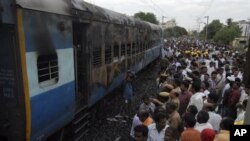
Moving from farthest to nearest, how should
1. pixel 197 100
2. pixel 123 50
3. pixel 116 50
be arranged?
pixel 123 50 → pixel 116 50 → pixel 197 100

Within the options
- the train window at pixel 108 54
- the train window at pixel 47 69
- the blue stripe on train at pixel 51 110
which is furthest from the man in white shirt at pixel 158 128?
the train window at pixel 108 54

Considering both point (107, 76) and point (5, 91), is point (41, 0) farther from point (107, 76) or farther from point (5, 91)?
point (107, 76)

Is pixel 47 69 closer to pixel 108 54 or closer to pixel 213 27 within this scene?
pixel 108 54

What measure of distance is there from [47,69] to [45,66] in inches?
3.1

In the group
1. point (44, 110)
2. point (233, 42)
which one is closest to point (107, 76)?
point (44, 110)

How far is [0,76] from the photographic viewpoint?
15.3 feet

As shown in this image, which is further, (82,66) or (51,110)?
(82,66)

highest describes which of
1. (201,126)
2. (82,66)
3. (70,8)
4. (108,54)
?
(70,8)

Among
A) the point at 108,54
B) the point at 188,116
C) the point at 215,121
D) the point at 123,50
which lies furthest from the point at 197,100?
the point at 123,50

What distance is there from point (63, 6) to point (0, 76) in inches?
77.1

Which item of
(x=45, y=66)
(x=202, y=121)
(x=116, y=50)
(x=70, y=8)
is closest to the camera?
(x=202, y=121)

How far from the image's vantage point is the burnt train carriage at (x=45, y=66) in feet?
14.6

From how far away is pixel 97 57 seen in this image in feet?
26.9

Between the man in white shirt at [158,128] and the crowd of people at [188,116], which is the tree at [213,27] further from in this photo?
the man in white shirt at [158,128]
